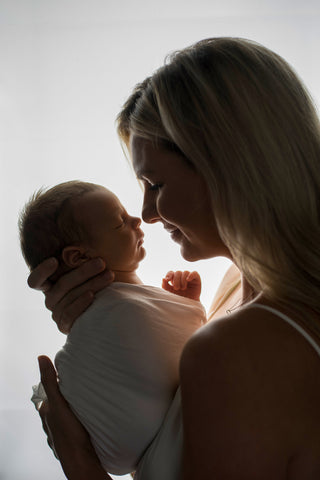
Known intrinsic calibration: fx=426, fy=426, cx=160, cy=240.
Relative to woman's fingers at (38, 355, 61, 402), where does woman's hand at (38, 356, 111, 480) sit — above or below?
below

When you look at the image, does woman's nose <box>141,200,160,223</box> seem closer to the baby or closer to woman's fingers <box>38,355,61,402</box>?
the baby

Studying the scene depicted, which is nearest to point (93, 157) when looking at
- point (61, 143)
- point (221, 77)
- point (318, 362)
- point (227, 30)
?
point (61, 143)

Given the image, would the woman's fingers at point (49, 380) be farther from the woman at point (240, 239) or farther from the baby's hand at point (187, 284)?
the baby's hand at point (187, 284)

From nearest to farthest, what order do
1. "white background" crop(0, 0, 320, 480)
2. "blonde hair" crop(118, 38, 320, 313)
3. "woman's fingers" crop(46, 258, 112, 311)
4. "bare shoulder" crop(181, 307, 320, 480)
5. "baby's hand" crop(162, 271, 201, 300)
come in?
"bare shoulder" crop(181, 307, 320, 480) → "blonde hair" crop(118, 38, 320, 313) → "woman's fingers" crop(46, 258, 112, 311) → "baby's hand" crop(162, 271, 201, 300) → "white background" crop(0, 0, 320, 480)

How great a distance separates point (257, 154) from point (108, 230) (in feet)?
1.38

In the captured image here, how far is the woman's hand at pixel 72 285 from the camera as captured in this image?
0.94 metres

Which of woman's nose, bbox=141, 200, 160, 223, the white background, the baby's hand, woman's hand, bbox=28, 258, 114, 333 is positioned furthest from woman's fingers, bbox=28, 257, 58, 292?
the white background

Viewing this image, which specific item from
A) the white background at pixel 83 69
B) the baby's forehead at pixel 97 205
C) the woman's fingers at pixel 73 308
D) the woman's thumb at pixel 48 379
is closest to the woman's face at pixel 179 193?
the baby's forehead at pixel 97 205

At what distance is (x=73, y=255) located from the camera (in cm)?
98

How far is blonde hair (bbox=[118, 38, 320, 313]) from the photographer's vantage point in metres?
0.74

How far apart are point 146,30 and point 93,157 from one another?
1.86 ft

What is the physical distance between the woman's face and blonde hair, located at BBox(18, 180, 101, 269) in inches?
7.6

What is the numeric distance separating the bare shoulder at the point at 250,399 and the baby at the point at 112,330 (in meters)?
0.17

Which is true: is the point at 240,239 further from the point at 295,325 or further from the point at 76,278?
the point at 76,278
